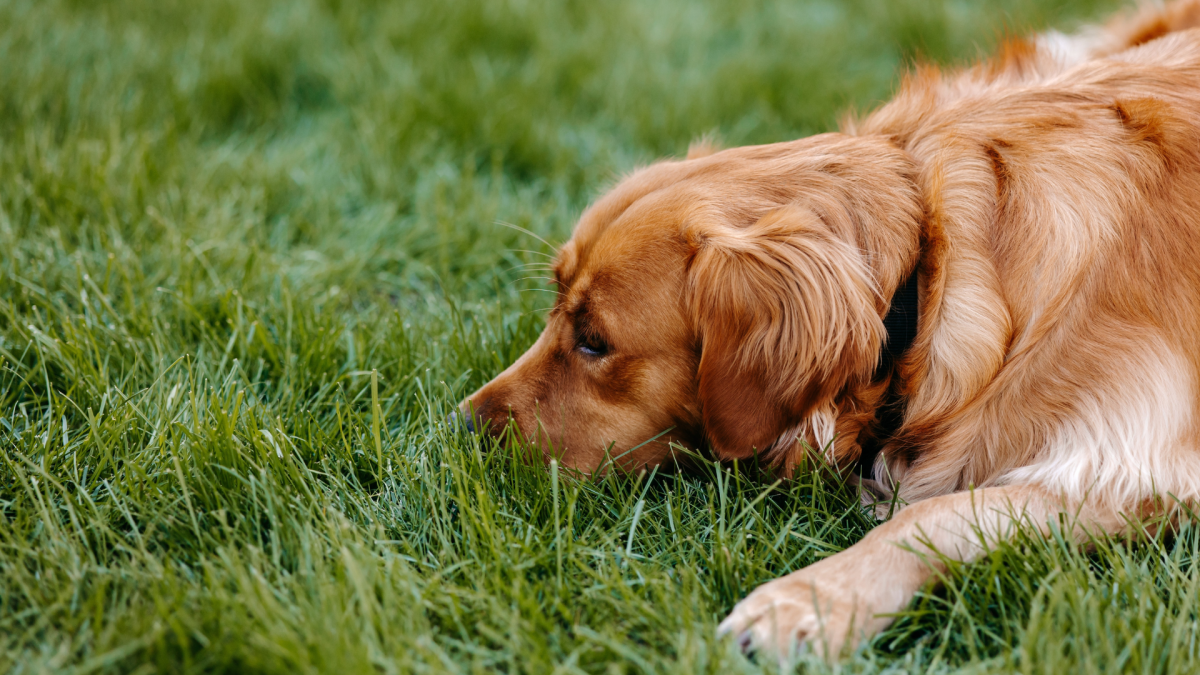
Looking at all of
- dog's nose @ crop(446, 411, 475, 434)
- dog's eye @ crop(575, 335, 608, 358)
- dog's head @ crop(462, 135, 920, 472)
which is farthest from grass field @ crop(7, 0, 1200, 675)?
dog's eye @ crop(575, 335, 608, 358)

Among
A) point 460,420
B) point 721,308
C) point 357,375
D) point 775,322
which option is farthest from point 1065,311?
point 357,375

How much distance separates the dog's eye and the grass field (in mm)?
354

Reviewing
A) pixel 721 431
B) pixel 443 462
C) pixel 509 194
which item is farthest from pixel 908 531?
pixel 509 194

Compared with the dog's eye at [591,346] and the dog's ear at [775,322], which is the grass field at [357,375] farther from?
the dog's eye at [591,346]

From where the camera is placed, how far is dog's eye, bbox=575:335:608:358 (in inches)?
97.5

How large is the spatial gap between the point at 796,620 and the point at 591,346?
0.93m

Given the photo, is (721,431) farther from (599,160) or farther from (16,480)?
(599,160)

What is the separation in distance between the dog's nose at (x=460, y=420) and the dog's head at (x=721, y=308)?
0.03 m

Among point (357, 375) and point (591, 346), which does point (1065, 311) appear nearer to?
Answer: point (591, 346)

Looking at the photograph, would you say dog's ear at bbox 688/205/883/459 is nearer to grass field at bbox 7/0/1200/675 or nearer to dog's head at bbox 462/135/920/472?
dog's head at bbox 462/135/920/472

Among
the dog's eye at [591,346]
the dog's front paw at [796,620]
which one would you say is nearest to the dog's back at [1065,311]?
the dog's front paw at [796,620]

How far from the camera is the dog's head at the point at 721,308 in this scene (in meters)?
2.28

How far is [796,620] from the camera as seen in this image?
189cm

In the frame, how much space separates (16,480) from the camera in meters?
2.21
